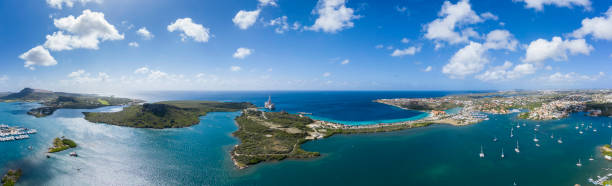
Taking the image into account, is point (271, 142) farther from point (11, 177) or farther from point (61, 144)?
point (61, 144)

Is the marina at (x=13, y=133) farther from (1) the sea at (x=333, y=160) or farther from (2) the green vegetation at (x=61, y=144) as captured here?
(2) the green vegetation at (x=61, y=144)

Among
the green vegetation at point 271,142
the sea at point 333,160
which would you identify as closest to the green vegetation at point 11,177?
the sea at point 333,160

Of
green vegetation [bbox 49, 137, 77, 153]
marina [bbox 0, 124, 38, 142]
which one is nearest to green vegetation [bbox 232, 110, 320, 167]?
green vegetation [bbox 49, 137, 77, 153]

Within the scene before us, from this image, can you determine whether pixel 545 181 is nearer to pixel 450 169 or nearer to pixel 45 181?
pixel 450 169

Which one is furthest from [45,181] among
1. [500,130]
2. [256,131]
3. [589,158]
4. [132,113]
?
[500,130]

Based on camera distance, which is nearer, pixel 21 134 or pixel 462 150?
pixel 462 150
